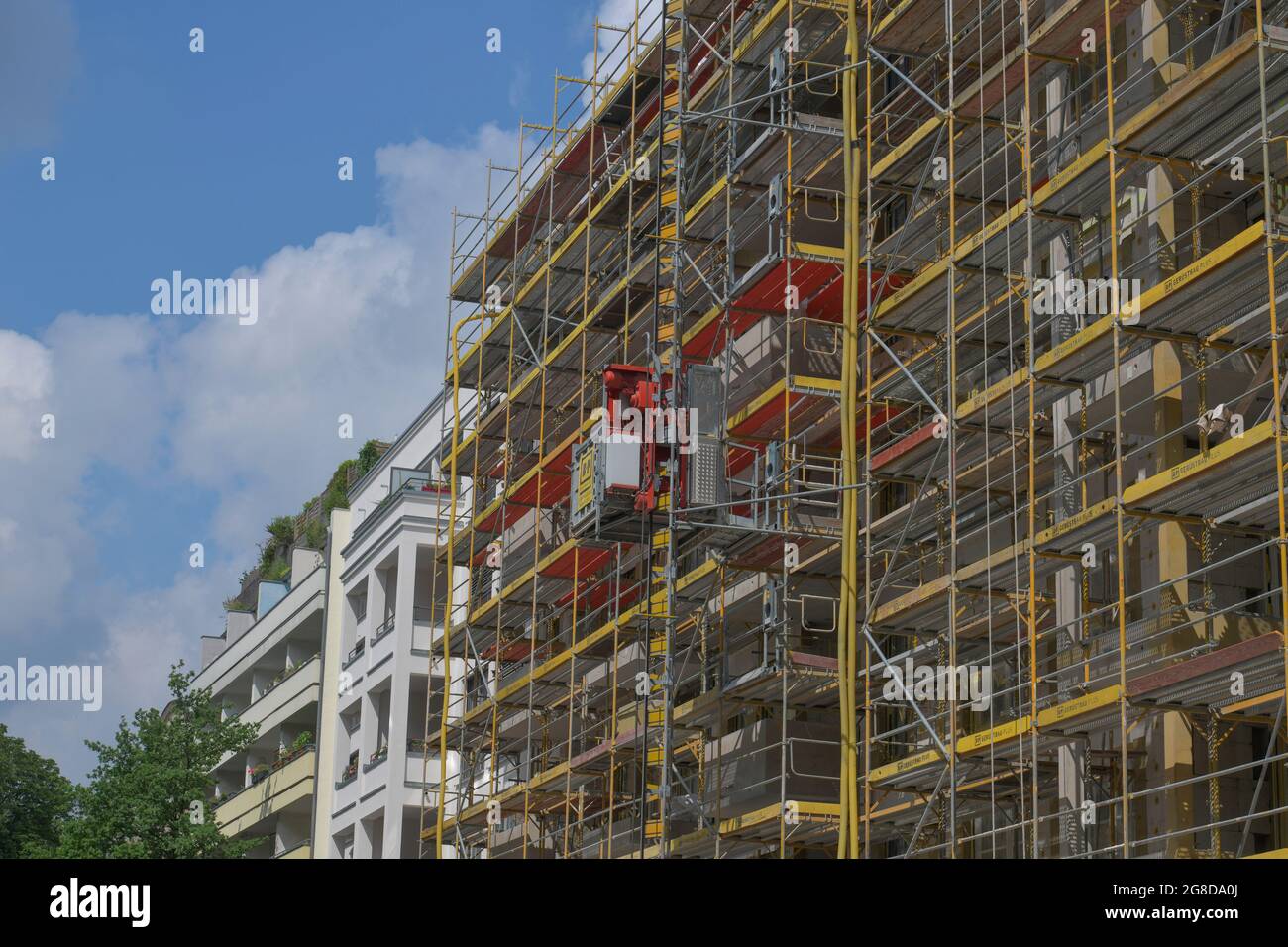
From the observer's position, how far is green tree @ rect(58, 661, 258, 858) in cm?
4850

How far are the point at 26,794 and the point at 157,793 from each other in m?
37.6

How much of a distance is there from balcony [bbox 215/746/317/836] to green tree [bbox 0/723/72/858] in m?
18.2

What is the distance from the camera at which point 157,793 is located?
49.0 metres

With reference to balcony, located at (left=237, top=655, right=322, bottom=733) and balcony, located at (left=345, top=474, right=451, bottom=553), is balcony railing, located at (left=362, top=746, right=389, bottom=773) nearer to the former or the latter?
balcony, located at (left=345, top=474, right=451, bottom=553)

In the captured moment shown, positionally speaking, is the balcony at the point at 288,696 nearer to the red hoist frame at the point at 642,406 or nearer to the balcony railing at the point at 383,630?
the balcony railing at the point at 383,630

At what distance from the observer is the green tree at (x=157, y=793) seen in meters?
48.5

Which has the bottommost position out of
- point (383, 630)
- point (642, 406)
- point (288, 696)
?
point (288, 696)

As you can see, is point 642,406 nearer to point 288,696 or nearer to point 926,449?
point 926,449

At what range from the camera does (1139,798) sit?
74.9 ft

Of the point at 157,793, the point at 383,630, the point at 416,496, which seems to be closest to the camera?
the point at 157,793

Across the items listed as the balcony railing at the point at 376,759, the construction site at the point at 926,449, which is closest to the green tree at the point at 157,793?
the balcony railing at the point at 376,759

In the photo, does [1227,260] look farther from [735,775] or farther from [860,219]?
[735,775]

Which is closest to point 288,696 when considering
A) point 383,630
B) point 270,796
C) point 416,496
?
point 270,796
